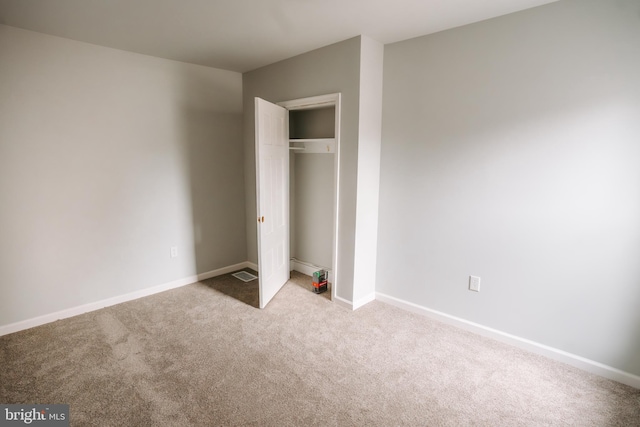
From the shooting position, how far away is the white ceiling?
7.12 ft

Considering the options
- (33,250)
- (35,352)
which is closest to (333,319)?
(35,352)

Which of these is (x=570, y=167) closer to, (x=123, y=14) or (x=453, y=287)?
(x=453, y=287)

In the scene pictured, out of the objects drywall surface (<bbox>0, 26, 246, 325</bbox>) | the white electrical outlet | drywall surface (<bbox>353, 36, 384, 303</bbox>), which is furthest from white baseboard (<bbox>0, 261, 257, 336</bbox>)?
the white electrical outlet

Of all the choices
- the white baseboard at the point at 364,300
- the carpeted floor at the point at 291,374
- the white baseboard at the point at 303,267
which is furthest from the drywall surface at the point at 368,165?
the white baseboard at the point at 303,267

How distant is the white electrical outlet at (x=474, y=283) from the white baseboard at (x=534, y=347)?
0.31m

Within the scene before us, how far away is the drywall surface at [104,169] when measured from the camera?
2631 millimetres

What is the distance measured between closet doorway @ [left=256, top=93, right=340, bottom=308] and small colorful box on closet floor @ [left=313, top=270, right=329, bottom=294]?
0.33 ft

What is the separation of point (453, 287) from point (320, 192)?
1.81m

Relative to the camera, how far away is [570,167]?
219 centimetres

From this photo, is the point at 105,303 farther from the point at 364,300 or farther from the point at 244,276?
the point at 364,300

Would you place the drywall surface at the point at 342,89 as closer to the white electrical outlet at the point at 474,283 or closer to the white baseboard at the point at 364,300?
the white baseboard at the point at 364,300

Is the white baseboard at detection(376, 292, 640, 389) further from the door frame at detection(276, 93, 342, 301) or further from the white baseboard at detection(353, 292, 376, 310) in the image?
the door frame at detection(276, 93, 342, 301)

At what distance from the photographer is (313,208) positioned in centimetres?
396

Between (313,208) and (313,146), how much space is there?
766 millimetres
